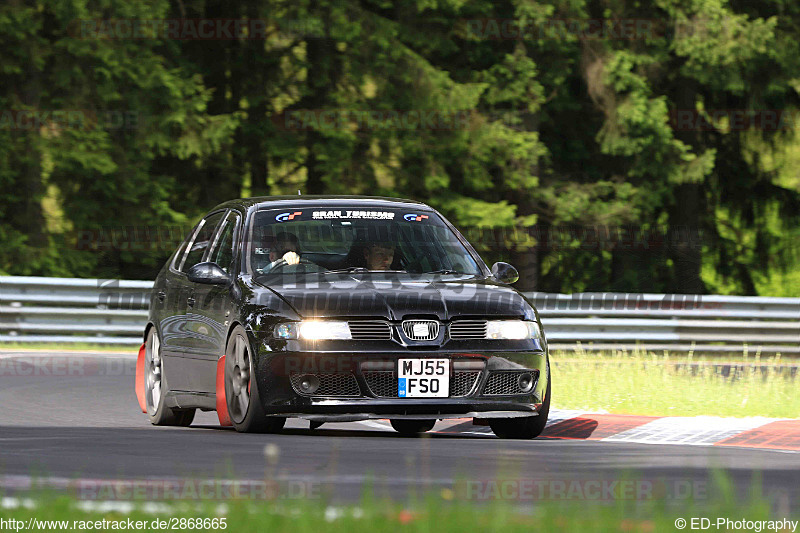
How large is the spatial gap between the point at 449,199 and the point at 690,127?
641cm

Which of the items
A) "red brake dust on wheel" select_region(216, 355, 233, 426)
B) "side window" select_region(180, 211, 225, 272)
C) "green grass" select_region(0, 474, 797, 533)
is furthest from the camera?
"side window" select_region(180, 211, 225, 272)

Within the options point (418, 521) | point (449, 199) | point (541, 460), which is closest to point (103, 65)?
point (449, 199)

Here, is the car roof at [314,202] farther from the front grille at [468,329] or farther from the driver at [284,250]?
the front grille at [468,329]

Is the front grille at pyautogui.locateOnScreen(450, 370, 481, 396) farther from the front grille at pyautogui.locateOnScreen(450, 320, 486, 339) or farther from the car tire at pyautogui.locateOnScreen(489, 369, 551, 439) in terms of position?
the car tire at pyautogui.locateOnScreen(489, 369, 551, 439)

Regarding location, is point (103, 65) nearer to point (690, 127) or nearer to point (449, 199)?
point (449, 199)

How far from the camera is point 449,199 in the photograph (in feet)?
99.6

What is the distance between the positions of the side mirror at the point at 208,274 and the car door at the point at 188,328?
38cm

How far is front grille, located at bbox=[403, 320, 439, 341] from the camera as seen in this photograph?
1057cm

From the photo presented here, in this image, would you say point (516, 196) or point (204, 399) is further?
point (516, 196)

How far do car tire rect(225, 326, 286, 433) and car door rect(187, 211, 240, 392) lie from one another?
217 millimetres

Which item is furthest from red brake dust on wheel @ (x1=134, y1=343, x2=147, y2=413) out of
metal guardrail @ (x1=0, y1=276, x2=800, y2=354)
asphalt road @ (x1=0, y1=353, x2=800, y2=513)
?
metal guardrail @ (x1=0, y1=276, x2=800, y2=354)

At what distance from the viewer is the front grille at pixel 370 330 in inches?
415

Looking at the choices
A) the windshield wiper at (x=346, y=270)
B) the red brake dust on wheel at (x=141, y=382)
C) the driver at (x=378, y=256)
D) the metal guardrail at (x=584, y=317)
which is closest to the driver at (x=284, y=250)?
the windshield wiper at (x=346, y=270)

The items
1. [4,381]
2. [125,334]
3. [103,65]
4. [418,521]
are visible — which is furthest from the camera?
[103,65]
